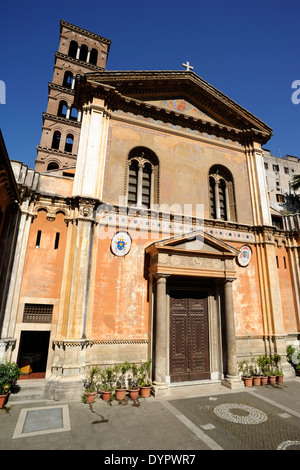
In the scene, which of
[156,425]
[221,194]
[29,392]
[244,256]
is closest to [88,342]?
[29,392]

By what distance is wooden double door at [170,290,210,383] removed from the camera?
439 inches

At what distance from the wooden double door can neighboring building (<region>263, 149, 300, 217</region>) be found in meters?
36.1

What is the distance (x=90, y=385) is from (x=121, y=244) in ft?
18.1

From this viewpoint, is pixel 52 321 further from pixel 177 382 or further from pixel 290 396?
pixel 290 396

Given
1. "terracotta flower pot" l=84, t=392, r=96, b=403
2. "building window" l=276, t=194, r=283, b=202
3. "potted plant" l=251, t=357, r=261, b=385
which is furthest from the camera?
"building window" l=276, t=194, r=283, b=202

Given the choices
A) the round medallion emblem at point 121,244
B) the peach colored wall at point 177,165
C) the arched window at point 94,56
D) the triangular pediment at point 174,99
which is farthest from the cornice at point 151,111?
the arched window at point 94,56

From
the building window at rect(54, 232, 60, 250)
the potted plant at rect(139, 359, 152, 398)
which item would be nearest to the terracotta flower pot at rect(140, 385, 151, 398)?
the potted plant at rect(139, 359, 152, 398)

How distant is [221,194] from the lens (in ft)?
50.1

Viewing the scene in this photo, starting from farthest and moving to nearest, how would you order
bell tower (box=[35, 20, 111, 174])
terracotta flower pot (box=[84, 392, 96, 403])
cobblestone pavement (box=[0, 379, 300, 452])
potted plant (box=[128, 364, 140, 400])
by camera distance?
bell tower (box=[35, 20, 111, 174]), potted plant (box=[128, 364, 140, 400]), terracotta flower pot (box=[84, 392, 96, 403]), cobblestone pavement (box=[0, 379, 300, 452])

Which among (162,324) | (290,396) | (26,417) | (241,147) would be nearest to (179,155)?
(241,147)

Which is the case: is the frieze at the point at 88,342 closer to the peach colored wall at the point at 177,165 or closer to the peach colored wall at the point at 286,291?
the peach colored wall at the point at 177,165

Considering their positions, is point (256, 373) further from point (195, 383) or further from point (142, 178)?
point (142, 178)

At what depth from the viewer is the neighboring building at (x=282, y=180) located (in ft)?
146

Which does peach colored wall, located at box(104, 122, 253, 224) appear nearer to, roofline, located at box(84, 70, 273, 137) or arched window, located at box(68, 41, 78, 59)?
roofline, located at box(84, 70, 273, 137)
